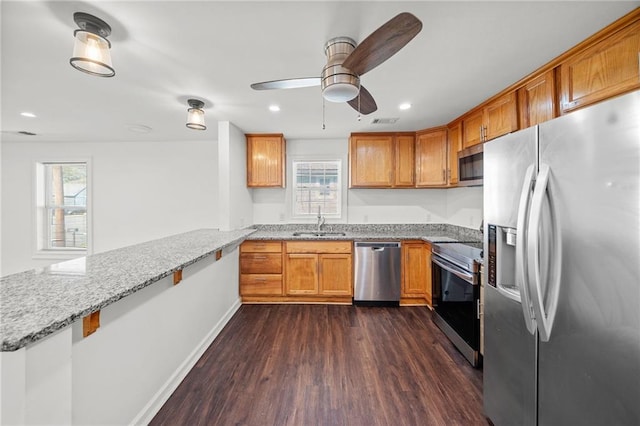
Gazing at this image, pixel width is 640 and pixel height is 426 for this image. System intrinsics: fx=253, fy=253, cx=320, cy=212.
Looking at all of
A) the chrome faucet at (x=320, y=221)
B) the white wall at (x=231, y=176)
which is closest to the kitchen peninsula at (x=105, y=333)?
the white wall at (x=231, y=176)

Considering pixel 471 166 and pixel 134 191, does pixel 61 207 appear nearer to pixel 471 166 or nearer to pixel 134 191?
pixel 134 191

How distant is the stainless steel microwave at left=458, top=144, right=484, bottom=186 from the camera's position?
2.62m

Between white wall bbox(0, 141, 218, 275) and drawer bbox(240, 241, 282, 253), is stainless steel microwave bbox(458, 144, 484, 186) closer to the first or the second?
drawer bbox(240, 241, 282, 253)

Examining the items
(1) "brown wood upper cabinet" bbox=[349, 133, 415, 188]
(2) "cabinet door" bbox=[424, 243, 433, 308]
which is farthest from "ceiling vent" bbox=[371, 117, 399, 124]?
(2) "cabinet door" bbox=[424, 243, 433, 308]

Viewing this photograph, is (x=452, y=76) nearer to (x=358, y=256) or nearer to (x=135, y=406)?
(x=358, y=256)

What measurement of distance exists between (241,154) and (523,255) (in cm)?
335

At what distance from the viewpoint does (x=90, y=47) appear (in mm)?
1343

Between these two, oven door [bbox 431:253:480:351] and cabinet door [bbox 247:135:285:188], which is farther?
cabinet door [bbox 247:135:285:188]

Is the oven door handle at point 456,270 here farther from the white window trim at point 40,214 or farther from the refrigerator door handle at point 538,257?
the white window trim at point 40,214

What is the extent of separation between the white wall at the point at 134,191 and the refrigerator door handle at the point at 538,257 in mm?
4105

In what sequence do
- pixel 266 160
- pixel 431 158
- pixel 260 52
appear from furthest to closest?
pixel 266 160 → pixel 431 158 → pixel 260 52

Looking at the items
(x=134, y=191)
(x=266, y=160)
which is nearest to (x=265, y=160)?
(x=266, y=160)

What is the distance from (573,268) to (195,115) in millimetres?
2890

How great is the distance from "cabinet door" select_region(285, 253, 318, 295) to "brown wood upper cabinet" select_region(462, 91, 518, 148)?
234 centimetres
